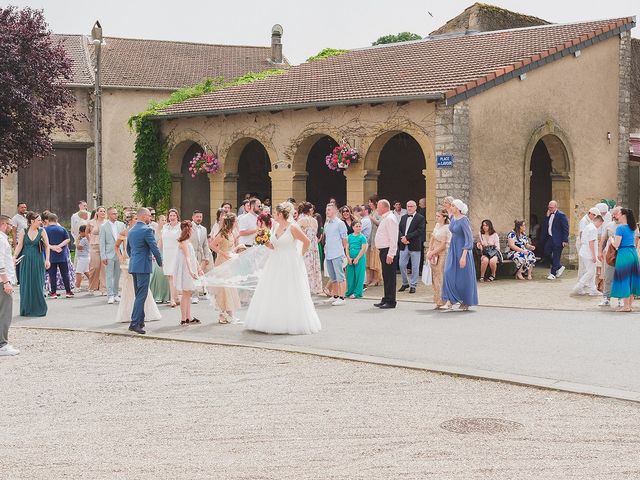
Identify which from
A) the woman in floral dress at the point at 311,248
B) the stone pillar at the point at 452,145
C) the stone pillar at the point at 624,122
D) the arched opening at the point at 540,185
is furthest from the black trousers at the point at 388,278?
the arched opening at the point at 540,185

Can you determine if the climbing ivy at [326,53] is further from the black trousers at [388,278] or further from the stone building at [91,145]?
the black trousers at [388,278]

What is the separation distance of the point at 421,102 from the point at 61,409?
582 inches

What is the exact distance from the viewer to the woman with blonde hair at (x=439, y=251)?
15734 mm

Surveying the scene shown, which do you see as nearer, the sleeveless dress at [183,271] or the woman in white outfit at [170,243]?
the sleeveless dress at [183,271]

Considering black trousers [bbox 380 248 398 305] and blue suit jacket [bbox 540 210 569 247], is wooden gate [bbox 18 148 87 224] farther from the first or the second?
black trousers [bbox 380 248 398 305]

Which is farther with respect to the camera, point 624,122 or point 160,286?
point 624,122

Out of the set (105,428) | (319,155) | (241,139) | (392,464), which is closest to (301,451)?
(392,464)

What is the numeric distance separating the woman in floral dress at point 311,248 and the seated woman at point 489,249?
423cm

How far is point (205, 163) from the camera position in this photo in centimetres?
2666

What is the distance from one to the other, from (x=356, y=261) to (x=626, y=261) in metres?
4.83

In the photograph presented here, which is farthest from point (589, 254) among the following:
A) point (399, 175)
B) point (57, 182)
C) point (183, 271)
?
point (57, 182)

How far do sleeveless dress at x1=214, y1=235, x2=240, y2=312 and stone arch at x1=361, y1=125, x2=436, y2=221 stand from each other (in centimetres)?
780

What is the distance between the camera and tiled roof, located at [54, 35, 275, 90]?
3900 centimetres

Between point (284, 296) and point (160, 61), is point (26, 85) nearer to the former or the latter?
point (160, 61)
